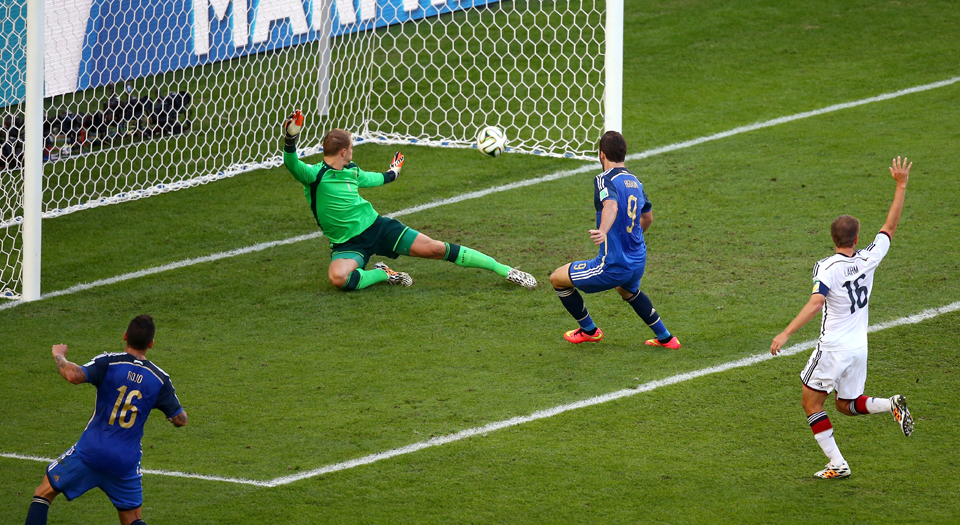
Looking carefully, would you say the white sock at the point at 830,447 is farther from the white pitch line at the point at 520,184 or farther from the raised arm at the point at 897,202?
the white pitch line at the point at 520,184

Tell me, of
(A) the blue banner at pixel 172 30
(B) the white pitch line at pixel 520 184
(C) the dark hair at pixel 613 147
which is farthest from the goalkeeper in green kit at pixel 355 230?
(A) the blue banner at pixel 172 30

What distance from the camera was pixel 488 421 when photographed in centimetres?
637

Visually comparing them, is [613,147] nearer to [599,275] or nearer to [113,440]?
[599,275]

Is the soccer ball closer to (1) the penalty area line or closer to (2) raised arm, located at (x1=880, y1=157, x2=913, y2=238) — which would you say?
(1) the penalty area line

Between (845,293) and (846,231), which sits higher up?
(846,231)

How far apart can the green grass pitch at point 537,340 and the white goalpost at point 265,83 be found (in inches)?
15.6

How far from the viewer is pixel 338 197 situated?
853 cm

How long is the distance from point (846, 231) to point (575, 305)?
2244mm

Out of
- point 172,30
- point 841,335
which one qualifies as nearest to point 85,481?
point 841,335


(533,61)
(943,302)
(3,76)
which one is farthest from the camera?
(533,61)

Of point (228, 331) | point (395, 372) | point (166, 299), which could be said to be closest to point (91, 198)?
point (166, 299)

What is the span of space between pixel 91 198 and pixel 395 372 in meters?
5.13

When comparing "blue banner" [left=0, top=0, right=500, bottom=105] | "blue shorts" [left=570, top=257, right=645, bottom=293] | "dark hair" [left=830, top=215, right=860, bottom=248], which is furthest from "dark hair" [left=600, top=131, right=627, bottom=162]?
"blue banner" [left=0, top=0, right=500, bottom=105]

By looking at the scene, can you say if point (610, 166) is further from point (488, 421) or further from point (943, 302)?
point (943, 302)
